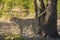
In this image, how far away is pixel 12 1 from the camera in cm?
1603

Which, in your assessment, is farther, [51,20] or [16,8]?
[16,8]

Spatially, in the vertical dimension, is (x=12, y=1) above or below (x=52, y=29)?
above

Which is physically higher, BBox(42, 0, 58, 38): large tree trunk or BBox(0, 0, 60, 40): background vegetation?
BBox(0, 0, 60, 40): background vegetation

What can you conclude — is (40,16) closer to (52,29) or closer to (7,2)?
(52,29)

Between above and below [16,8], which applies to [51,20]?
below

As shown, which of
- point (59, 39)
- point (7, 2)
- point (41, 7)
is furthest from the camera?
point (7, 2)

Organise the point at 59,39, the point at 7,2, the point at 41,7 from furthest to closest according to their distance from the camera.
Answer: the point at 7,2
the point at 41,7
the point at 59,39

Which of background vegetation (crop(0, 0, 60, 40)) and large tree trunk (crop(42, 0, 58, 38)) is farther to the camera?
background vegetation (crop(0, 0, 60, 40))

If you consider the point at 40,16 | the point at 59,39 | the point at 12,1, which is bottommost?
the point at 59,39

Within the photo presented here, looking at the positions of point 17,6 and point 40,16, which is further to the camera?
point 17,6

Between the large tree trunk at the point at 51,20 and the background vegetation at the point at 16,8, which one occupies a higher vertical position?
the background vegetation at the point at 16,8

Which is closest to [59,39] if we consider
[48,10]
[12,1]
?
[48,10]

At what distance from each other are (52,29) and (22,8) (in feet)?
26.5

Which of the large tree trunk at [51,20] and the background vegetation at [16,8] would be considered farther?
the background vegetation at [16,8]
